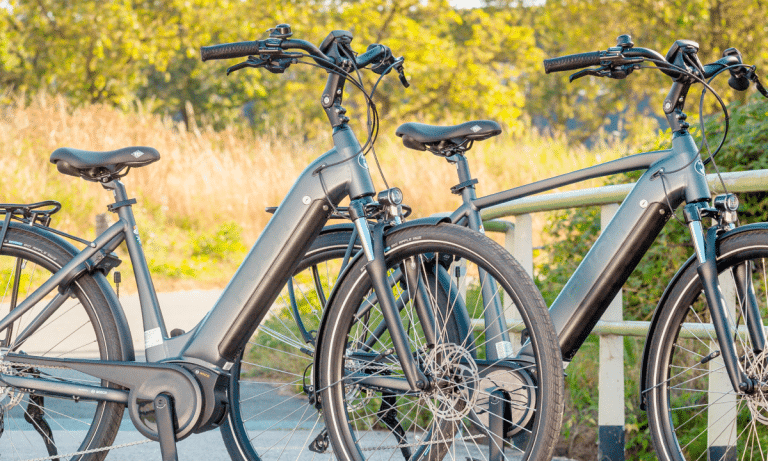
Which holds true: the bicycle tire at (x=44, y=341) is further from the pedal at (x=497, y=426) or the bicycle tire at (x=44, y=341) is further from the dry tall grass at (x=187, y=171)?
the dry tall grass at (x=187, y=171)

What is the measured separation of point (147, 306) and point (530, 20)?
16.6m

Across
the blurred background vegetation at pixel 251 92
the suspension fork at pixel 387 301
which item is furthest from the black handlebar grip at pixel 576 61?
the blurred background vegetation at pixel 251 92

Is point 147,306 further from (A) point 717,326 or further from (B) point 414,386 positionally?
(A) point 717,326

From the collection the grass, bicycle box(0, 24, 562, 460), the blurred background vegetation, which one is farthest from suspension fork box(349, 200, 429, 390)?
the grass

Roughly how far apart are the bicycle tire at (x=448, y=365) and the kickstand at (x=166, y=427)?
50 cm

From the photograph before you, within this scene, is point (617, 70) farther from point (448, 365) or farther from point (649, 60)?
point (448, 365)

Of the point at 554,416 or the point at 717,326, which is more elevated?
the point at 717,326

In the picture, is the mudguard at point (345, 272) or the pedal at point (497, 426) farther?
the pedal at point (497, 426)

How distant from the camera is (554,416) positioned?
2090 millimetres

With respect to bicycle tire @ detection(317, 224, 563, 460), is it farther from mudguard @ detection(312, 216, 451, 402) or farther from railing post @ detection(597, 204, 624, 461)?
railing post @ detection(597, 204, 624, 461)

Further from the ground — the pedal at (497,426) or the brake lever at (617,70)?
the brake lever at (617,70)

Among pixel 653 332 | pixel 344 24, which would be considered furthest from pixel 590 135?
pixel 653 332

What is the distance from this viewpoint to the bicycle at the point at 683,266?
7.21 feet

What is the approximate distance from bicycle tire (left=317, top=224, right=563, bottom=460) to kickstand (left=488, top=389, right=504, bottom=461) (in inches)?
0.6
